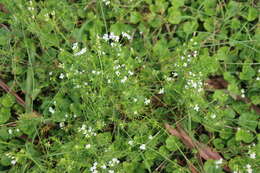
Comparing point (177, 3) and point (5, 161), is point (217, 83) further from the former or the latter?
point (5, 161)

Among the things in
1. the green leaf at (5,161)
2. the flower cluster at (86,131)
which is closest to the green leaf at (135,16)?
the flower cluster at (86,131)

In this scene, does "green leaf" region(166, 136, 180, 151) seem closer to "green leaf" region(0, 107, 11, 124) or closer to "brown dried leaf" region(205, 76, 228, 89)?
"brown dried leaf" region(205, 76, 228, 89)

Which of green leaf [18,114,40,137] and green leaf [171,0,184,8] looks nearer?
green leaf [18,114,40,137]

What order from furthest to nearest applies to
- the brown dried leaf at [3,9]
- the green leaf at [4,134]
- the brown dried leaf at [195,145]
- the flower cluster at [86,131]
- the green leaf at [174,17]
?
1. the brown dried leaf at [3,9]
2. the green leaf at [174,17]
3. the green leaf at [4,134]
4. the brown dried leaf at [195,145]
5. the flower cluster at [86,131]

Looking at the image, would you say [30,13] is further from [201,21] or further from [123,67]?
[201,21]

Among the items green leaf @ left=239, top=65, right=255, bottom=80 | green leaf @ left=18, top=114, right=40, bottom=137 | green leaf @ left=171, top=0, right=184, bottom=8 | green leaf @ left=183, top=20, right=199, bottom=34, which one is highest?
green leaf @ left=171, top=0, right=184, bottom=8

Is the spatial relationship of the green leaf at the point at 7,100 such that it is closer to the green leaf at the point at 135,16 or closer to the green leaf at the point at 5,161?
the green leaf at the point at 5,161

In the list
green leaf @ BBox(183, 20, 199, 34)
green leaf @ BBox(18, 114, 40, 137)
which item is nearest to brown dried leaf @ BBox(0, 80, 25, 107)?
green leaf @ BBox(18, 114, 40, 137)

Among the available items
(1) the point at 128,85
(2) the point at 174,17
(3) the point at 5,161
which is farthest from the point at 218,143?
(3) the point at 5,161
